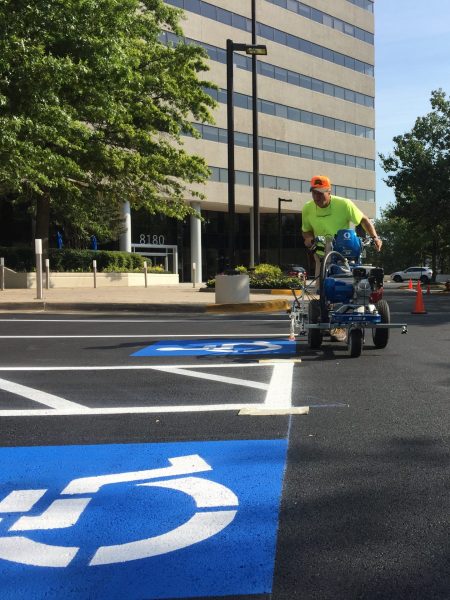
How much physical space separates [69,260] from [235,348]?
2602 centimetres

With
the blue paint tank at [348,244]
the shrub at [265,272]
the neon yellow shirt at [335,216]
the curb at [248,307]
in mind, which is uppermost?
the neon yellow shirt at [335,216]

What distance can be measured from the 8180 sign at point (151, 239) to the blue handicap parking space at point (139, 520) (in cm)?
4613

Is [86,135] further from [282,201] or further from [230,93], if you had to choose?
[282,201]

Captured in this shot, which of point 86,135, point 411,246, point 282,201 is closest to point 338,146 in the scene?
point 282,201

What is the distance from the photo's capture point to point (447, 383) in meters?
6.50

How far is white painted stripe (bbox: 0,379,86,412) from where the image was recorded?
18.7 ft

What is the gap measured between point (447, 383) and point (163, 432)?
2987 millimetres

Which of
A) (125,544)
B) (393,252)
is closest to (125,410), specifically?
(125,544)

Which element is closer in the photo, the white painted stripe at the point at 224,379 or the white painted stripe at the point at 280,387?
the white painted stripe at the point at 280,387

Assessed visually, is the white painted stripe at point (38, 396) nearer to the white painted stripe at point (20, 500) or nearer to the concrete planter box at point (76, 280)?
the white painted stripe at point (20, 500)

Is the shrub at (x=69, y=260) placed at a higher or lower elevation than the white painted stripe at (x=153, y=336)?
higher

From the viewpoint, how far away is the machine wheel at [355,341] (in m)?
8.03

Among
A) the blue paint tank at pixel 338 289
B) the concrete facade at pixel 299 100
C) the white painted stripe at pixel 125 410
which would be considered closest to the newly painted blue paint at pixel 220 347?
the blue paint tank at pixel 338 289

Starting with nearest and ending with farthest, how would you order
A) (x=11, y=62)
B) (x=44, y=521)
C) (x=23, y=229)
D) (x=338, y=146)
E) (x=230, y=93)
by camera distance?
(x=44, y=521) → (x=11, y=62) → (x=230, y=93) → (x=23, y=229) → (x=338, y=146)
